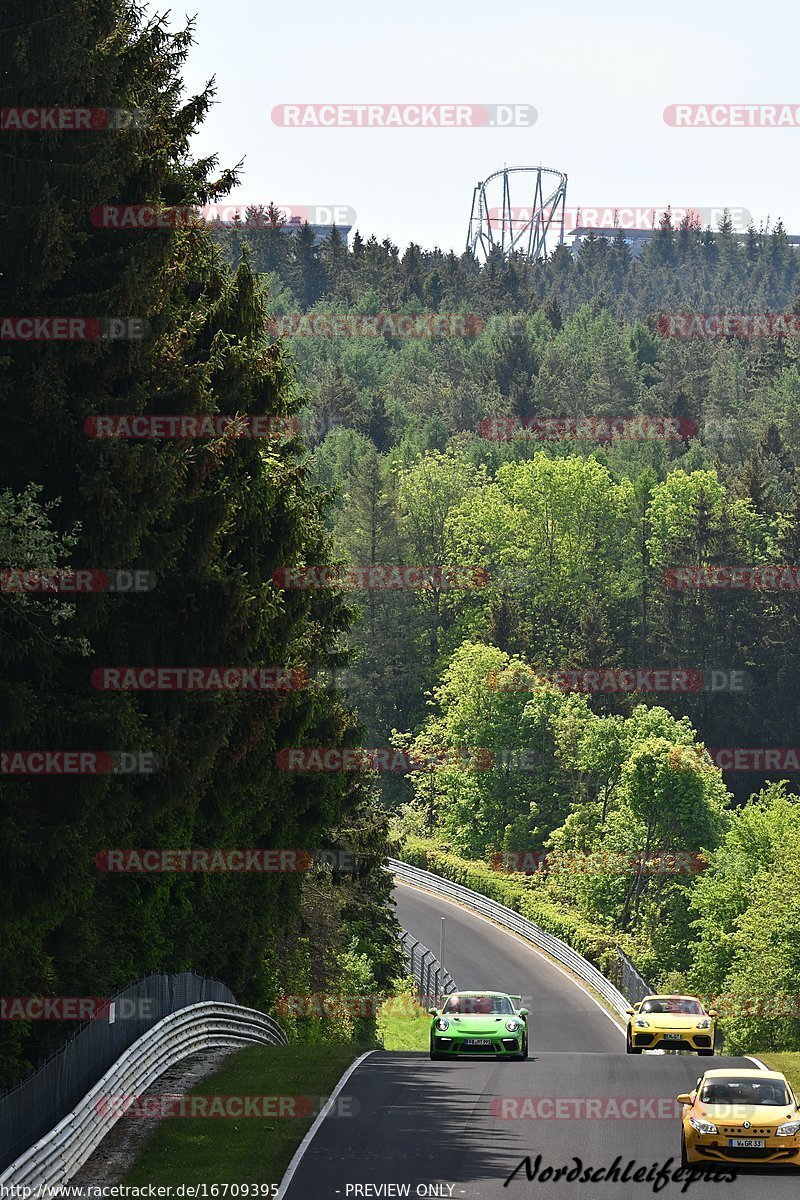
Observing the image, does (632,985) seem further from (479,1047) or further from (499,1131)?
(499,1131)

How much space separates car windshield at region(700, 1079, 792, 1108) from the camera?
18719mm

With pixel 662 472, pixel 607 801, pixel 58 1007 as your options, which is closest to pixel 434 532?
pixel 662 472

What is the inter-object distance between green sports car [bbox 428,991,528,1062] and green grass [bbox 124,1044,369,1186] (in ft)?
5.80

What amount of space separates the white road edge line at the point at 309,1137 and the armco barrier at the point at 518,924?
33.8 meters

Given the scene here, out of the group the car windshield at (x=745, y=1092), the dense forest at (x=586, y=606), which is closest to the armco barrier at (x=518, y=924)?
the dense forest at (x=586, y=606)

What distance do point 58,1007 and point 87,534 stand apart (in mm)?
6959

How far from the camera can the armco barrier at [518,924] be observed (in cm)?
6406

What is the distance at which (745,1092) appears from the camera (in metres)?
18.8

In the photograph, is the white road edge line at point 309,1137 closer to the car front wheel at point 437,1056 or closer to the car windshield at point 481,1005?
the car front wheel at point 437,1056

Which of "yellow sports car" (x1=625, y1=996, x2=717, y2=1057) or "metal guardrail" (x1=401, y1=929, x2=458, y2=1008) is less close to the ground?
"yellow sports car" (x1=625, y1=996, x2=717, y2=1057)

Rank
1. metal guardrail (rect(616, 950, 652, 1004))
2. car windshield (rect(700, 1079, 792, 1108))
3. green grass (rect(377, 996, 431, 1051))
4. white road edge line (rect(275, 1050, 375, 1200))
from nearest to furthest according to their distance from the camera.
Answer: white road edge line (rect(275, 1050, 375, 1200))
car windshield (rect(700, 1079, 792, 1108))
green grass (rect(377, 996, 431, 1051))
metal guardrail (rect(616, 950, 652, 1004))

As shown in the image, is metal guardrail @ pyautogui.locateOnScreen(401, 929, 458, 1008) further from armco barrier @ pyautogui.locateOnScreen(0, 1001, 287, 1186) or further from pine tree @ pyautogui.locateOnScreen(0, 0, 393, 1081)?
pine tree @ pyautogui.locateOnScreen(0, 0, 393, 1081)

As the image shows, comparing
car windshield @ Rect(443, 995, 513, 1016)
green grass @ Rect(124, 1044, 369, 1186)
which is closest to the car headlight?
green grass @ Rect(124, 1044, 369, 1186)

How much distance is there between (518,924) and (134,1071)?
5326 cm
